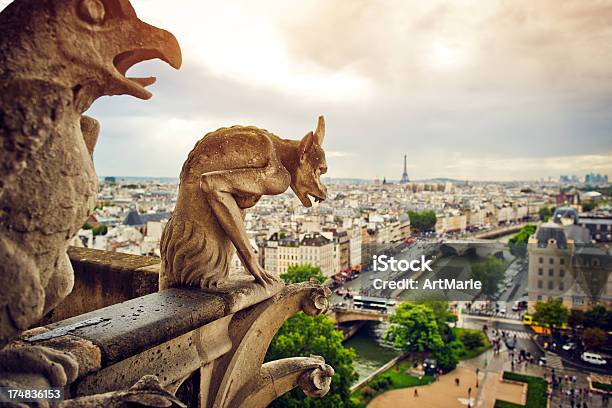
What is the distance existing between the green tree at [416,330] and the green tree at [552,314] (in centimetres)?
487

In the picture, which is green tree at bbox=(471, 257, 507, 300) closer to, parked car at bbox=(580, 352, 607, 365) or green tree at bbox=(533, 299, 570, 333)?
green tree at bbox=(533, 299, 570, 333)

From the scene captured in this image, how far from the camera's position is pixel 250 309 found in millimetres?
1996

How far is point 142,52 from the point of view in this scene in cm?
123

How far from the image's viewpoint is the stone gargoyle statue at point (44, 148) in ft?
3.24

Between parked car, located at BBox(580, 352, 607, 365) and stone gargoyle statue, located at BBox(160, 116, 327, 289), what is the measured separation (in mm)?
21249

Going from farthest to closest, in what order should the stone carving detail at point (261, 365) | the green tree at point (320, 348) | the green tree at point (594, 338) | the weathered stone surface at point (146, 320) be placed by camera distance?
the green tree at point (594, 338), the green tree at point (320, 348), the stone carving detail at point (261, 365), the weathered stone surface at point (146, 320)

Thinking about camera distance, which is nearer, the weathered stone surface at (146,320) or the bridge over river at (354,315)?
the weathered stone surface at (146,320)

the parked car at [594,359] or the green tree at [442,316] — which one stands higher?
the green tree at [442,316]

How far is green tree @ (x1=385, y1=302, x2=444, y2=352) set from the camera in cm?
2006

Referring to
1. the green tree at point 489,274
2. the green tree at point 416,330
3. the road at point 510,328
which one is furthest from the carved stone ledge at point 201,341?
the green tree at point 489,274

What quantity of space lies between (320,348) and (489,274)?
54.8 feet

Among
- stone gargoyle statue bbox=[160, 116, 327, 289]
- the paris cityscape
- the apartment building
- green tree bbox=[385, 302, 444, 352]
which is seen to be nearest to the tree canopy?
the paris cityscape

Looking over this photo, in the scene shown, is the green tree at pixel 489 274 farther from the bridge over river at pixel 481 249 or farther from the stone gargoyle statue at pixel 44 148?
Result: the stone gargoyle statue at pixel 44 148

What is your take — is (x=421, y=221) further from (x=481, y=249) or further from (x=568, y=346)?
(x=568, y=346)
